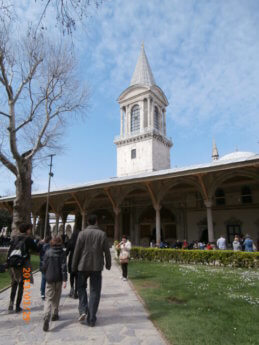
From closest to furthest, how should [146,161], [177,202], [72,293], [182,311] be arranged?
[182,311], [72,293], [177,202], [146,161]

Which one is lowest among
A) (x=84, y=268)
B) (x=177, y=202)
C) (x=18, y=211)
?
(x=84, y=268)

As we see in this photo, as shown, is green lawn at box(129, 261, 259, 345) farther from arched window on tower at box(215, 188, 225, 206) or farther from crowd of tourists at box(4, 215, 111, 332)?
arched window on tower at box(215, 188, 225, 206)

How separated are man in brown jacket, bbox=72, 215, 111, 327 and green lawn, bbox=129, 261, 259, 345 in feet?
3.19

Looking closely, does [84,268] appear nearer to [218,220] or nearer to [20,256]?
[20,256]

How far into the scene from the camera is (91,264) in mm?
3680

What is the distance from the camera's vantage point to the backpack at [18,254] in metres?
4.27

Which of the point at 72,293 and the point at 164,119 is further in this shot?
the point at 164,119

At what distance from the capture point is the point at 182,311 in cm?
427

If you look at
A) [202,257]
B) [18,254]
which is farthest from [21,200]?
[202,257]

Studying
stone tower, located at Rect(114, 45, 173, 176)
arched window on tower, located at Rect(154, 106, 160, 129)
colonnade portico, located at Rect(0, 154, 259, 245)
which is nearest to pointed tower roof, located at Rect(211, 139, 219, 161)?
stone tower, located at Rect(114, 45, 173, 176)

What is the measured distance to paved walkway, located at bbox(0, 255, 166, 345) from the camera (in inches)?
124

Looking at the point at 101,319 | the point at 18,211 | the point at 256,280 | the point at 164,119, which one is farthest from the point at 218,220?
the point at 164,119

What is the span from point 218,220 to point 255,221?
104 inches

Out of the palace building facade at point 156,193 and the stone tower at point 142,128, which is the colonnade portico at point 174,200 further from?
the stone tower at point 142,128
